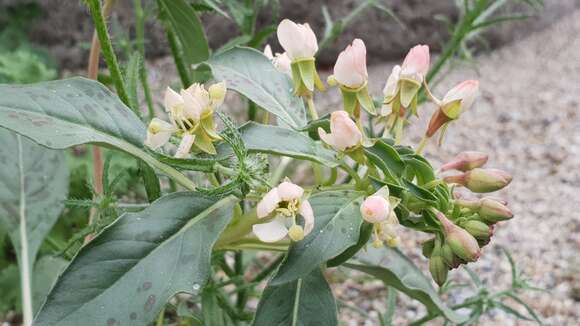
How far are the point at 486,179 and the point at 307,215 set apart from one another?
0.20 meters

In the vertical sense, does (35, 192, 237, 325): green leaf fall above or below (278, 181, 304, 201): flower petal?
below

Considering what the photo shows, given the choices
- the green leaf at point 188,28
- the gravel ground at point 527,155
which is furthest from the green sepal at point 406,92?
the gravel ground at point 527,155

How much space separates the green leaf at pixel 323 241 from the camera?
673 mm

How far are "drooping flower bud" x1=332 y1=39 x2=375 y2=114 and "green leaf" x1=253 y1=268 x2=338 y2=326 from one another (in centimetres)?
19

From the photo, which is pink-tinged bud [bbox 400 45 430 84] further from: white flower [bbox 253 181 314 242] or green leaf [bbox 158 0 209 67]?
green leaf [bbox 158 0 209 67]

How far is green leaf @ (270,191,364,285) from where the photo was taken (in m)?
Answer: 0.67

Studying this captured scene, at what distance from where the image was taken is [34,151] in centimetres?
122

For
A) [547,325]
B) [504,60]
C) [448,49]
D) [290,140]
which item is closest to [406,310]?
[547,325]

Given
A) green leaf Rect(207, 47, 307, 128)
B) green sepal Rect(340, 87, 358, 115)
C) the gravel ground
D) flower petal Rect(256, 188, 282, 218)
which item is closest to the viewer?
flower petal Rect(256, 188, 282, 218)

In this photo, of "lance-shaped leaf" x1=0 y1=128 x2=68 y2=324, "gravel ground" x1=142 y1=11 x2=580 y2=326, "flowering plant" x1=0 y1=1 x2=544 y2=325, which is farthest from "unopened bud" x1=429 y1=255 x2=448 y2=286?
"lance-shaped leaf" x1=0 y1=128 x2=68 y2=324

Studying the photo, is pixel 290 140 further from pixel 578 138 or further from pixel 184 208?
pixel 578 138

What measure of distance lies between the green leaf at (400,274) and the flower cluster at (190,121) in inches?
12.8

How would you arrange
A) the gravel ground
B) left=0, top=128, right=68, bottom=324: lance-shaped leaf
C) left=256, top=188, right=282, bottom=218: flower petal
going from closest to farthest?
left=256, top=188, right=282, bottom=218: flower petal
left=0, top=128, right=68, bottom=324: lance-shaped leaf
the gravel ground

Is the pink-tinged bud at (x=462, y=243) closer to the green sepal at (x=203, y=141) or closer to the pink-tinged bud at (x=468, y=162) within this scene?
the pink-tinged bud at (x=468, y=162)
